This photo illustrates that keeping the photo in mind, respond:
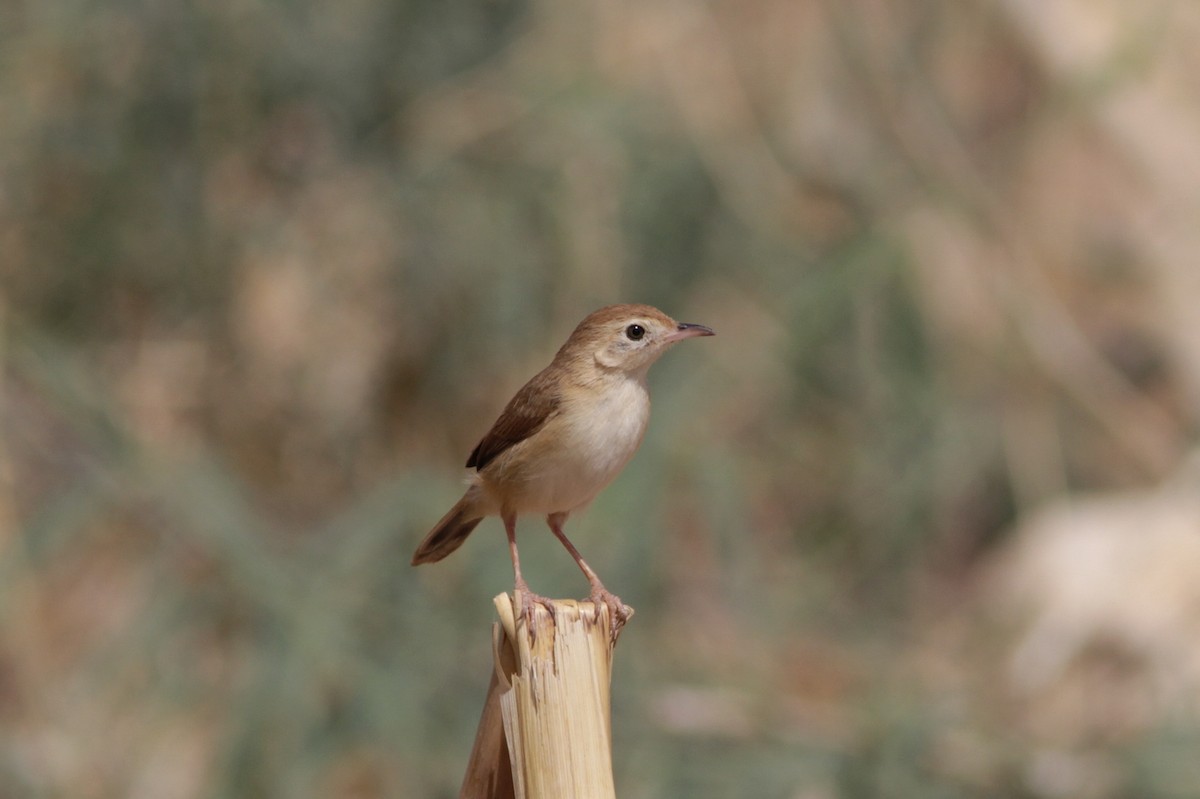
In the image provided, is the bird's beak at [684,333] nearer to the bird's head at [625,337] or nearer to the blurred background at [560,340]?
the bird's head at [625,337]

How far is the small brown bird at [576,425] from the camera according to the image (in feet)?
13.1

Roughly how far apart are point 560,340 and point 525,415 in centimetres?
417

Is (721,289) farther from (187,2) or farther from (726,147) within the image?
(187,2)

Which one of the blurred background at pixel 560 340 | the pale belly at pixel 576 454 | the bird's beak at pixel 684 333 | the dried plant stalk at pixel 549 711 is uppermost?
the blurred background at pixel 560 340

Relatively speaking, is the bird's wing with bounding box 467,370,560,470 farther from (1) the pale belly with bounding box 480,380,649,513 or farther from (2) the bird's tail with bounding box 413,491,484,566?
(2) the bird's tail with bounding box 413,491,484,566

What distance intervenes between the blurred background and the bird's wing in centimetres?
252

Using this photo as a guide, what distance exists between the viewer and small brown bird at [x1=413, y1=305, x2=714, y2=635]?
3.99 meters

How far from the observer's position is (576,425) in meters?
4.04

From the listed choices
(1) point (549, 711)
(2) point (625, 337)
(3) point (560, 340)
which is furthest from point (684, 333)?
(3) point (560, 340)

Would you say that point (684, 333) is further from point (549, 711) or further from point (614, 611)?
point (549, 711)

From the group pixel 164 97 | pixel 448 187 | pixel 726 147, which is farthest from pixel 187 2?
pixel 726 147

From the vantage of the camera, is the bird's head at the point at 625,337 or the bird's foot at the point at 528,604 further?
the bird's head at the point at 625,337

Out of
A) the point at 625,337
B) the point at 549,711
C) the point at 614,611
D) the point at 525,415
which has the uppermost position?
the point at 625,337

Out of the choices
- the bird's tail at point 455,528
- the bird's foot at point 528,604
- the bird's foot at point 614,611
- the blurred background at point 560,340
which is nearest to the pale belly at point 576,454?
the bird's tail at point 455,528
